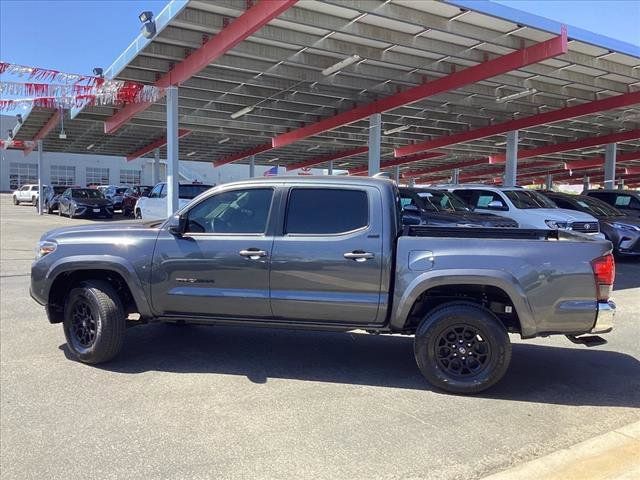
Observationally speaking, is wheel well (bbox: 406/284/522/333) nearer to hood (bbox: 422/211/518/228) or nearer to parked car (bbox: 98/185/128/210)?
hood (bbox: 422/211/518/228)

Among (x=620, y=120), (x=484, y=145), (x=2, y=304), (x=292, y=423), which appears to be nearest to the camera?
(x=292, y=423)

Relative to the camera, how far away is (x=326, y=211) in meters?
5.04

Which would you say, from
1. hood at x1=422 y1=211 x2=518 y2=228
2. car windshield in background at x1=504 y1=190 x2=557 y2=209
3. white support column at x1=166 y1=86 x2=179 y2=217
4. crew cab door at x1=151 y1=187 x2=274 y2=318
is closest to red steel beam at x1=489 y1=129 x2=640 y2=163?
car windshield in background at x1=504 y1=190 x2=557 y2=209

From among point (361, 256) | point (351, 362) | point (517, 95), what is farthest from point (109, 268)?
point (517, 95)

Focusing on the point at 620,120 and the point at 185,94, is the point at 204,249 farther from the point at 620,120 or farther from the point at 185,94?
the point at 620,120

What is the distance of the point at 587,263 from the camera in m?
4.51

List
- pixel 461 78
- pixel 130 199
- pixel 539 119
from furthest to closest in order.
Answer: pixel 130 199 < pixel 539 119 < pixel 461 78

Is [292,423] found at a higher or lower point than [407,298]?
lower

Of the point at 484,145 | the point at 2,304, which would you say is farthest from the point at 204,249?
the point at 484,145

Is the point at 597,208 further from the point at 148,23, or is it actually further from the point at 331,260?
the point at 148,23

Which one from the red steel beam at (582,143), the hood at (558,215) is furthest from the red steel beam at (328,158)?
the hood at (558,215)

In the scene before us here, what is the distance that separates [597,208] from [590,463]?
1223 centimetres

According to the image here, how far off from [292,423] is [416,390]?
1.29 m

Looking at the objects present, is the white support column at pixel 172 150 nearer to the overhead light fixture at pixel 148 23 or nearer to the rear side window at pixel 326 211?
the overhead light fixture at pixel 148 23
